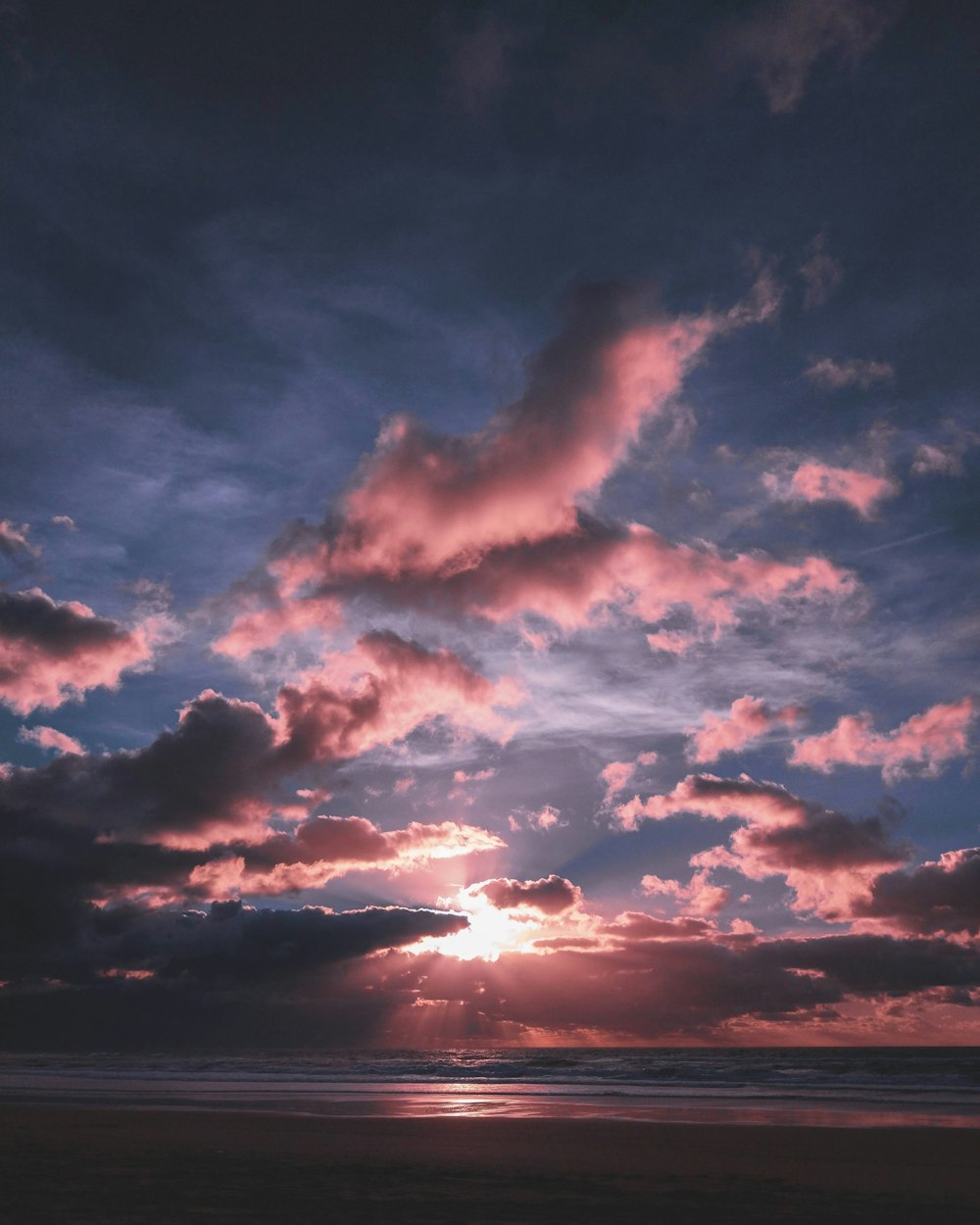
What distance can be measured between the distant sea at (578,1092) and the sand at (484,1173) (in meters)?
6.86

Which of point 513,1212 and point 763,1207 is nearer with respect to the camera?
point 513,1212

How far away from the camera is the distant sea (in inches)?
1345

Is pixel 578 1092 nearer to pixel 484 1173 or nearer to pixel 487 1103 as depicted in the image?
pixel 487 1103

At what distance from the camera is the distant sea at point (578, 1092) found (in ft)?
112

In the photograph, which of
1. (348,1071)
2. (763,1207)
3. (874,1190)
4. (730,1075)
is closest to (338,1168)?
(763,1207)

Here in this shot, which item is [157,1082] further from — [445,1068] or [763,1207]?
[763,1207]

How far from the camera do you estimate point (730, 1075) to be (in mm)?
64625

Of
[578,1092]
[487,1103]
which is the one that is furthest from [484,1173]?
[578,1092]

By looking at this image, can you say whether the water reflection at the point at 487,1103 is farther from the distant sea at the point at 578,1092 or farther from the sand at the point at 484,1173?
the sand at the point at 484,1173

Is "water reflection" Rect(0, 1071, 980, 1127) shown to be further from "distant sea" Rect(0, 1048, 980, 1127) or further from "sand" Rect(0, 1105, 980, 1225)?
"sand" Rect(0, 1105, 980, 1225)

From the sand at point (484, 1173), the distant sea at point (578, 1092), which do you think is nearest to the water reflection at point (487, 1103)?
the distant sea at point (578, 1092)

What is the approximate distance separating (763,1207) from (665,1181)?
8.96 feet

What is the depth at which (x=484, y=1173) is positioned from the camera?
54.9 feet

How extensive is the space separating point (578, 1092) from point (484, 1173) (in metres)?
35.4
